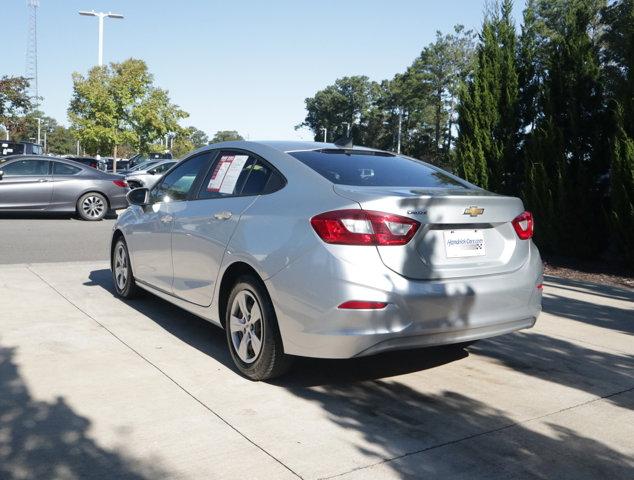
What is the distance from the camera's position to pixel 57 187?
14609 millimetres

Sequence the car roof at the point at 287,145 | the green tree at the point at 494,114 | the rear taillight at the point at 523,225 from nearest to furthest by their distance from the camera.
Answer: the rear taillight at the point at 523,225
the car roof at the point at 287,145
the green tree at the point at 494,114

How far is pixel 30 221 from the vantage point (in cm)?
1423

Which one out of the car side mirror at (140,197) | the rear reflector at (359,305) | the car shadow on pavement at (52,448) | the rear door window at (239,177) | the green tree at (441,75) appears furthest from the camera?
the green tree at (441,75)

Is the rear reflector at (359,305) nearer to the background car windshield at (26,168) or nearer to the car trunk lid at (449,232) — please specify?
the car trunk lid at (449,232)

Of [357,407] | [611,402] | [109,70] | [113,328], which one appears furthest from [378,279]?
[109,70]

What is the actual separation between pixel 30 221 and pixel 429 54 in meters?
64.1

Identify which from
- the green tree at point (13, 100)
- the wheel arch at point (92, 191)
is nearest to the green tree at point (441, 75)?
the green tree at point (13, 100)

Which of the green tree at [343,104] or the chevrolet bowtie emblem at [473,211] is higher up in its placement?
the green tree at [343,104]

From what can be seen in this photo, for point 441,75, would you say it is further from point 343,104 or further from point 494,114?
point 494,114

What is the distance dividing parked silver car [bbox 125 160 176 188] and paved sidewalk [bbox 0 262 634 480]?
595 inches

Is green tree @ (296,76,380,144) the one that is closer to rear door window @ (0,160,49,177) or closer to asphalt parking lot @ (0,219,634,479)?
rear door window @ (0,160,49,177)

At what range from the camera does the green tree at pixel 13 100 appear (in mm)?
37438

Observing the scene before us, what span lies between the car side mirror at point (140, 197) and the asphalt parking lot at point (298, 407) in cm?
104

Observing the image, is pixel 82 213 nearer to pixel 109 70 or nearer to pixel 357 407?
pixel 357 407
